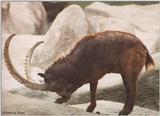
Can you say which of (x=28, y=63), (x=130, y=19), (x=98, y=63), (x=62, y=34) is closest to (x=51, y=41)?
(x=62, y=34)

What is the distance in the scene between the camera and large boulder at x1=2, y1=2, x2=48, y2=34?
13.4 ft

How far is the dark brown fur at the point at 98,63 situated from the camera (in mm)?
4047

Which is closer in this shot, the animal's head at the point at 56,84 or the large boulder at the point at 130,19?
the animal's head at the point at 56,84

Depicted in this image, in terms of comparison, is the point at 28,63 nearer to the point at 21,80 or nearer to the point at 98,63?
the point at 21,80

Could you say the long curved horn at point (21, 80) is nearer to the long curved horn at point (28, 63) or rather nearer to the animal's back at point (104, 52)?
the long curved horn at point (28, 63)

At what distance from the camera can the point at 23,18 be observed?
4.16 m

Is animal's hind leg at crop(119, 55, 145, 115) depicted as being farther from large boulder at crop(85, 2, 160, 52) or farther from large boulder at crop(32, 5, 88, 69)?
large boulder at crop(32, 5, 88, 69)

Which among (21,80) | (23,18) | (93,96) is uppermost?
(23,18)

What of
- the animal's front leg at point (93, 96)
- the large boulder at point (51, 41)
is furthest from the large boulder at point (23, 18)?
the animal's front leg at point (93, 96)

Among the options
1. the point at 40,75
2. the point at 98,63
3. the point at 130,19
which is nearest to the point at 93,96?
the point at 98,63

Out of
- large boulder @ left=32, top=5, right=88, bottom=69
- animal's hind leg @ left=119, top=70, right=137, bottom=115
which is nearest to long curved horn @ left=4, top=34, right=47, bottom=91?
large boulder @ left=32, top=5, right=88, bottom=69

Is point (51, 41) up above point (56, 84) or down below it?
above

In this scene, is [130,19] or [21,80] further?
[130,19]

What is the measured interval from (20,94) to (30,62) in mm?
181
